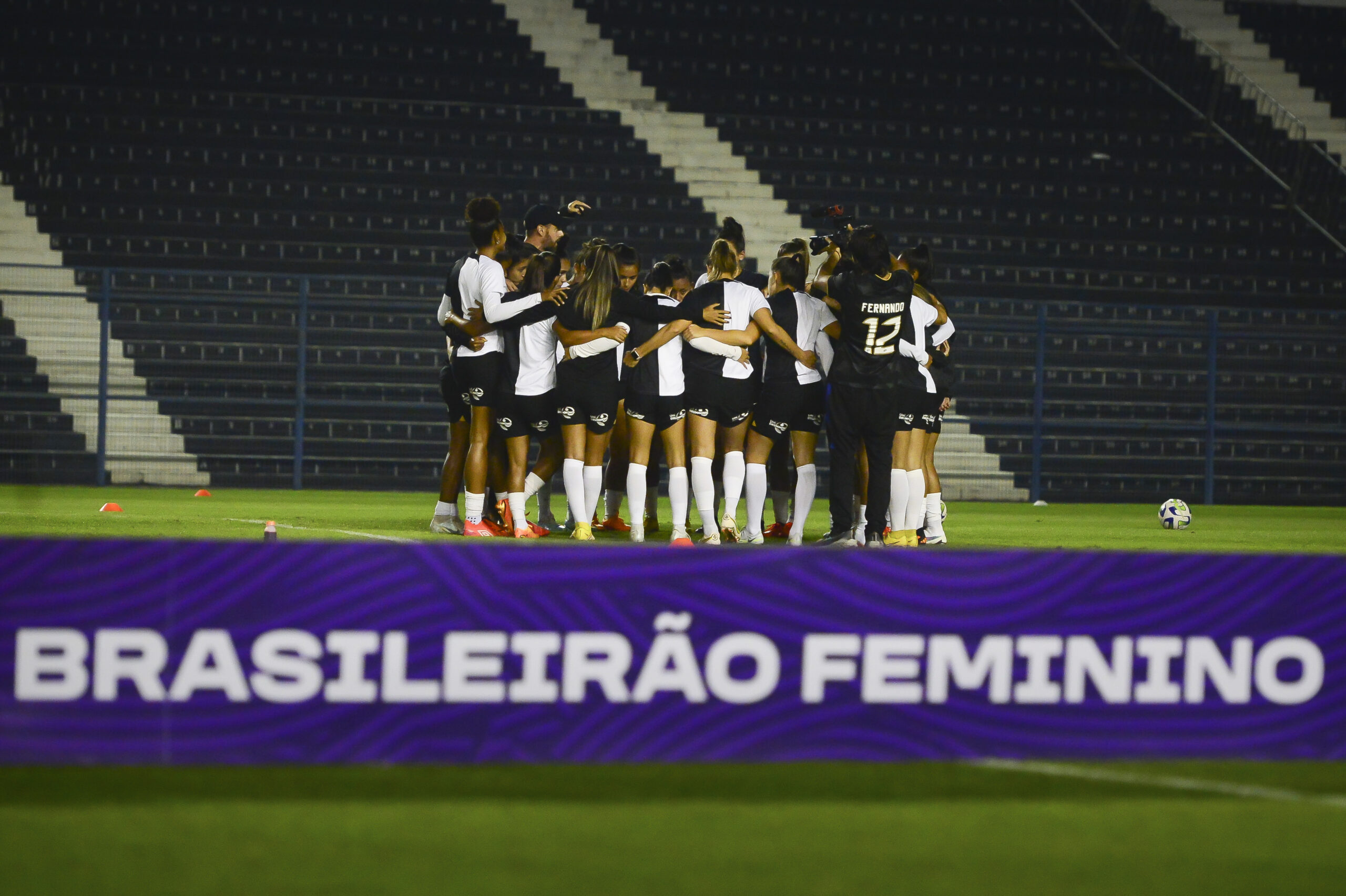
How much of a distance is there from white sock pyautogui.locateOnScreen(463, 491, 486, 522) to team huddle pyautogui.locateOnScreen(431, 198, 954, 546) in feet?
0.04

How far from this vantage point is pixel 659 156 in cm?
2097

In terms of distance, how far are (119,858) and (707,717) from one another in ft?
5.18

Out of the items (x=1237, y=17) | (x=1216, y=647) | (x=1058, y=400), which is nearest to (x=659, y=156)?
(x=1058, y=400)

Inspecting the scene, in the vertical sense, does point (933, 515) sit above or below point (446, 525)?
above

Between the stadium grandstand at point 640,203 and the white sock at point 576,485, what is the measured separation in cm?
816

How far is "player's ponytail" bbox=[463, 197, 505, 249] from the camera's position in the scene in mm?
9203

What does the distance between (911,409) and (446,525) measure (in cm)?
336

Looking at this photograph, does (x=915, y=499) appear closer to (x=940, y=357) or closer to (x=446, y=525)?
A: (x=940, y=357)

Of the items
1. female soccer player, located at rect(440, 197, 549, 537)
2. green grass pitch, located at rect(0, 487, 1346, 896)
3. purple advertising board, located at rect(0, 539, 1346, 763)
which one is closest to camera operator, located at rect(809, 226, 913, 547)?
female soccer player, located at rect(440, 197, 549, 537)

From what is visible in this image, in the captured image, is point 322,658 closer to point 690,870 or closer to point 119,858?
point 119,858

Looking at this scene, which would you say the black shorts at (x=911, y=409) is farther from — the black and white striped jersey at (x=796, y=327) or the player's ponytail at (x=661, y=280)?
the player's ponytail at (x=661, y=280)

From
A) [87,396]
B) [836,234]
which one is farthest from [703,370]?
[87,396]

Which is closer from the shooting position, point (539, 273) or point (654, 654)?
point (654, 654)

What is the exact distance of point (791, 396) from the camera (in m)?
9.37
